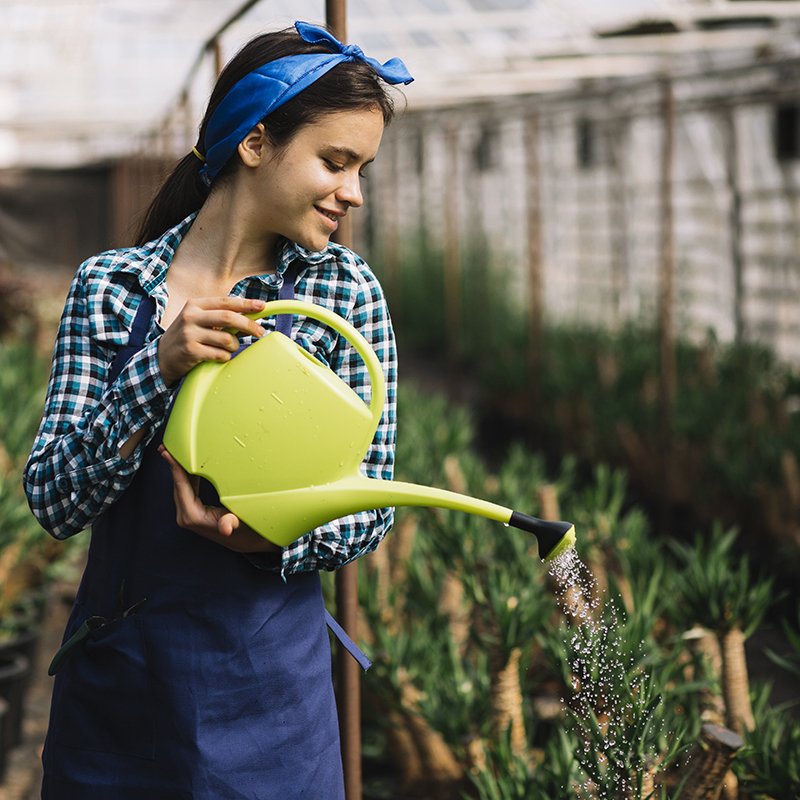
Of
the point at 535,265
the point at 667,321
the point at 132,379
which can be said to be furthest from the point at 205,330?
the point at 535,265

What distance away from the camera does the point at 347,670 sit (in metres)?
1.71

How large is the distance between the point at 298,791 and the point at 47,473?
396 millimetres

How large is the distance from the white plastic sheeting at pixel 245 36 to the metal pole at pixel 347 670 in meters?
0.96

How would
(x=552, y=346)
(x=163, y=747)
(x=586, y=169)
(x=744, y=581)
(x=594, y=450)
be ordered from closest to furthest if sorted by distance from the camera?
(x=163, y=747) → (x=744, y=581) → (x=594, y=450) → (x=552, y=346) → (x=586, y=169)

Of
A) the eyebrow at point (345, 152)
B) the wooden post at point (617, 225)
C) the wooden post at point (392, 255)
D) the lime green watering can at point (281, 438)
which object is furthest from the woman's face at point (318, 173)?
the wooden post at point (392, 255)

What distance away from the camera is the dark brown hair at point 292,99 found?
1221 mm

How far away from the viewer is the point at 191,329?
1.13 metres

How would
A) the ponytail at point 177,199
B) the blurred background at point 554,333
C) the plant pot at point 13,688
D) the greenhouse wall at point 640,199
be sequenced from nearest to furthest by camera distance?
the ponytail at point 177,199 < the blurred background at point 554,333 < the plant pot at point 13,688 < the greenhouse wall at point 640,199

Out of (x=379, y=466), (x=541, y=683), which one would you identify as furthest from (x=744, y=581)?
(x=379, y=466)

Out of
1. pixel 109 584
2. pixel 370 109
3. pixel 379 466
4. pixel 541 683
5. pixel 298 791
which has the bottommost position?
pixel 541 683

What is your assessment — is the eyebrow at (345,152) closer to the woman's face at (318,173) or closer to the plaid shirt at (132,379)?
the woman's face at (318,173)

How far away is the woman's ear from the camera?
1.24m

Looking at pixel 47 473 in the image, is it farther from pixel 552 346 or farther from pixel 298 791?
pixel 552 346

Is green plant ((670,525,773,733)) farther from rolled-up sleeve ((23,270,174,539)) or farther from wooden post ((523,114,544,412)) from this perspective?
wooden post ((523,114,544,412))
